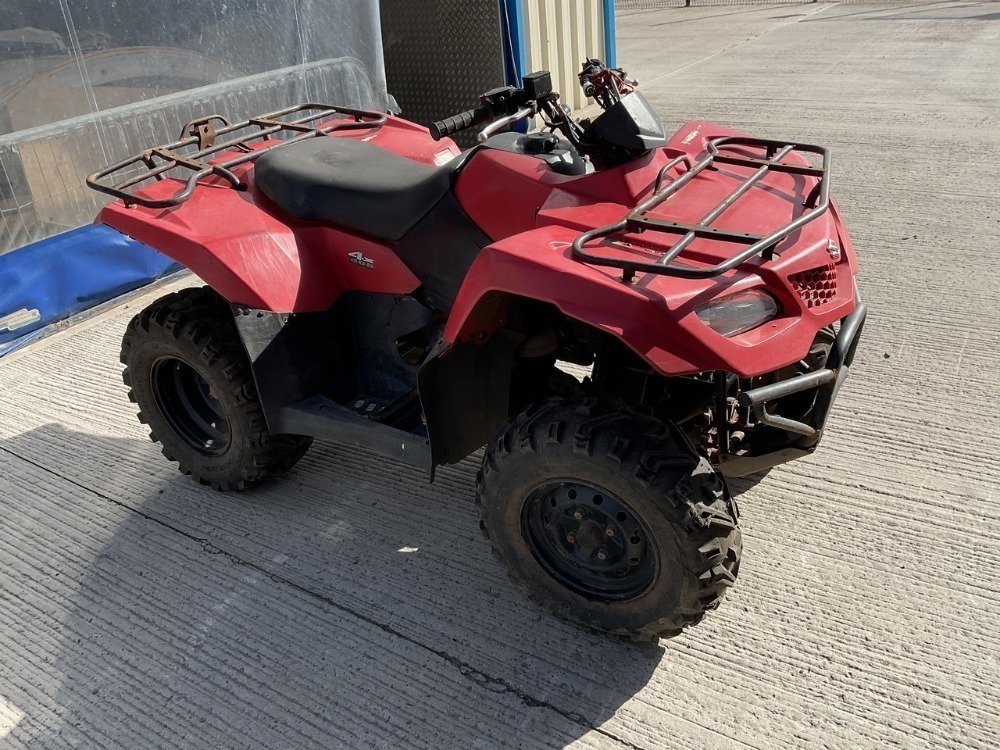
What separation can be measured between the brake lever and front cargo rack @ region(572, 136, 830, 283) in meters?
0.42

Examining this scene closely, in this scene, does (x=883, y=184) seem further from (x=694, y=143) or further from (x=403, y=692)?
(x=403, y=692)

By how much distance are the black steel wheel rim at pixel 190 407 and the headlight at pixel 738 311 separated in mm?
2044

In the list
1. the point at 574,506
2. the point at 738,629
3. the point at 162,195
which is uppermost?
the point at 162,195

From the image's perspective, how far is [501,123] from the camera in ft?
8.26

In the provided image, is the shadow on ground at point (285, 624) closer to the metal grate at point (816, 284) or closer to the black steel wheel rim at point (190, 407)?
the black steel wheel rim at point (190, 407)

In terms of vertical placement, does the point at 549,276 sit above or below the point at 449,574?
above

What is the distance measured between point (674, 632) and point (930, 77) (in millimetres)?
8429

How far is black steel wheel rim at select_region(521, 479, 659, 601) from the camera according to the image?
2.46 m

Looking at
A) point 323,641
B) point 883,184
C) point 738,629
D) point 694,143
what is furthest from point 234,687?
point 883,184

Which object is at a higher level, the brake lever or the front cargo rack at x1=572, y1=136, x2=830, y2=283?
the brake lever

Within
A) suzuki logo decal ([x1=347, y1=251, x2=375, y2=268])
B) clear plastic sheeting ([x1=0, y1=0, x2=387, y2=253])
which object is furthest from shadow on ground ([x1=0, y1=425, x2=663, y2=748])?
clear plastic sheeting ([x1=0, y1=0, x2=387, y2=253])

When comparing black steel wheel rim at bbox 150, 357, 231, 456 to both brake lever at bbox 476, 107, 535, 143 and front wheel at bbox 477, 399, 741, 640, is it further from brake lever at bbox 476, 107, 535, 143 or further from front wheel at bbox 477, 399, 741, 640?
brake lever at bbox 476, 107, 535, 143

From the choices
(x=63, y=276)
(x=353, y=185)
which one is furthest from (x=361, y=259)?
(x=63, y=276)

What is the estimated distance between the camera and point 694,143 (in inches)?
118
